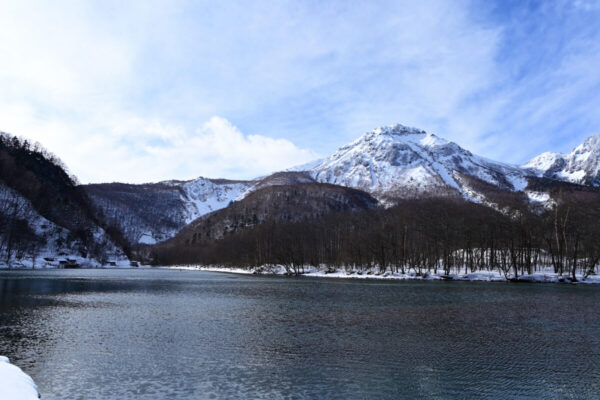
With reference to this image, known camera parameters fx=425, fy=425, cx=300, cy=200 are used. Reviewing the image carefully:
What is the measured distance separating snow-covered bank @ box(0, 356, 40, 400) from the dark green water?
1488 mm

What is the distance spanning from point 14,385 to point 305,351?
14318 mm

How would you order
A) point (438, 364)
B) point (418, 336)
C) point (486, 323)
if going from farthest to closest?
point (486, 323) < point (418, 336) < point (438, 364)

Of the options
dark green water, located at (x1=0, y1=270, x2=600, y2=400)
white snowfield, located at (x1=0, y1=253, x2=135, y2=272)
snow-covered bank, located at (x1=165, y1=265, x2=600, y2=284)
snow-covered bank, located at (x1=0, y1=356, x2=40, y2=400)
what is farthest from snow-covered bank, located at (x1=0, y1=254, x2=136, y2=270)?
snow-covered bank, located at (x1=0, y1=356, x2=40, y2=400)

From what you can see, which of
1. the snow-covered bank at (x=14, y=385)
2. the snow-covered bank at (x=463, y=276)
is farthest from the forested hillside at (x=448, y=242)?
the snow-covered bank at (x=14, y=385)

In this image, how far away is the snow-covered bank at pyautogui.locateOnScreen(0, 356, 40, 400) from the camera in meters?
13.3

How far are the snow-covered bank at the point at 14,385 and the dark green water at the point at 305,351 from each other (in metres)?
1.49

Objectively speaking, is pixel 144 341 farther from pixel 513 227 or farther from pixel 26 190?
pixel 26 190

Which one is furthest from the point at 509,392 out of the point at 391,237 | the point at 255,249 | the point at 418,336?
the point at 255,249

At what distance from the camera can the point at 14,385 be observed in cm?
1434

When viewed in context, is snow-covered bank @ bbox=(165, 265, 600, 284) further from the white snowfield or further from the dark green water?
the white snowfield

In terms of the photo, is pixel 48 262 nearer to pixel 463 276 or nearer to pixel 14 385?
pixel 463 276

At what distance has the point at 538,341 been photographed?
2708 centimetres

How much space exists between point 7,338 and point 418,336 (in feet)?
86.4

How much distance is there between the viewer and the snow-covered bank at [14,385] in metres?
13.3
